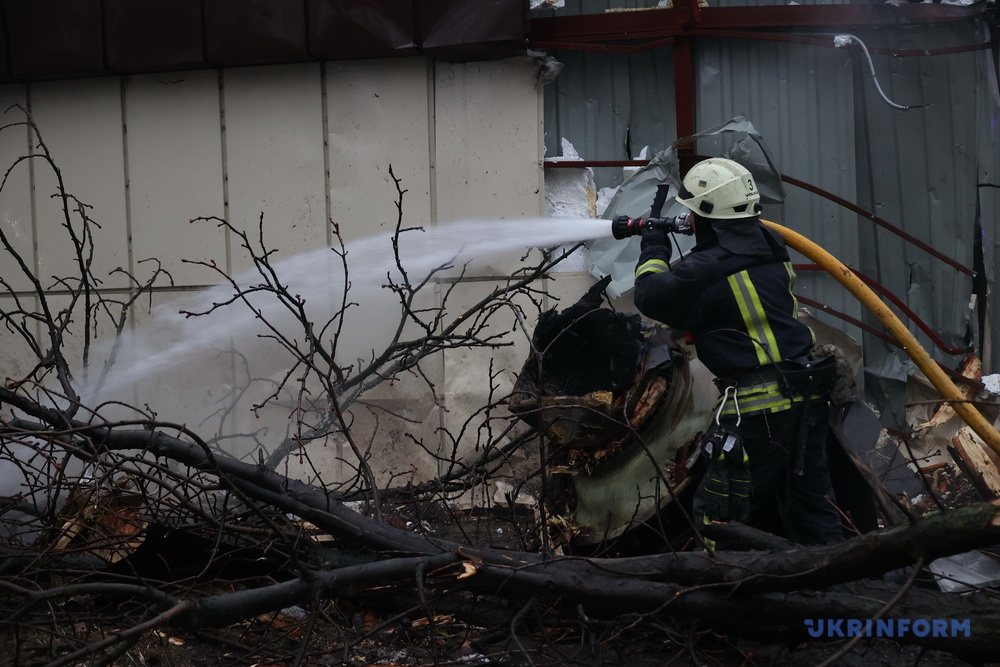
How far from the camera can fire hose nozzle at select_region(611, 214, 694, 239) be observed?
400 cm

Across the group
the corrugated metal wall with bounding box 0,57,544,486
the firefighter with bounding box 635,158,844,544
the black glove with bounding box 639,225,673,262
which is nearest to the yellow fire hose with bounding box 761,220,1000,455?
the firefighter with bounding box 635,158,844,544

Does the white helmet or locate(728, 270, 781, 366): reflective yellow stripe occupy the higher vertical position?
the white helmet

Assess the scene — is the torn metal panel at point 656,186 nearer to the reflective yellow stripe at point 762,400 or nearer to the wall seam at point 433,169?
the wall seam at point 433,169

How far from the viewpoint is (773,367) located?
3.64 metres

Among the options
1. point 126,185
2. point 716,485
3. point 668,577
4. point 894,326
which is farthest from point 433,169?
point 668,577

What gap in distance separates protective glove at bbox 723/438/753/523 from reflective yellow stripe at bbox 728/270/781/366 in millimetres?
446

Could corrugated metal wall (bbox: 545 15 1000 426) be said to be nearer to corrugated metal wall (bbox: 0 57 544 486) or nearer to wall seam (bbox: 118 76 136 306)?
corrugated metal wall (bbox: 0 57 544 486)

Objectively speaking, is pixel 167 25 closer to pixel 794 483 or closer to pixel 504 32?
pixel 504 32

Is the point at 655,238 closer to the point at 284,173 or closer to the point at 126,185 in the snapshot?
the point at 284,173

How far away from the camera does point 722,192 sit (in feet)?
12.5

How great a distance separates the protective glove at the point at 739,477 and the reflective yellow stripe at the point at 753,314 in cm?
45

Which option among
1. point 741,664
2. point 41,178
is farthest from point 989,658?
point 41,178

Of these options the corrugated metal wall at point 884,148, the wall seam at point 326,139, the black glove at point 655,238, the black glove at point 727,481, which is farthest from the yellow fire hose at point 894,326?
the wall seam at point 326,139

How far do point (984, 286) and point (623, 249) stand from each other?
7.98ft
